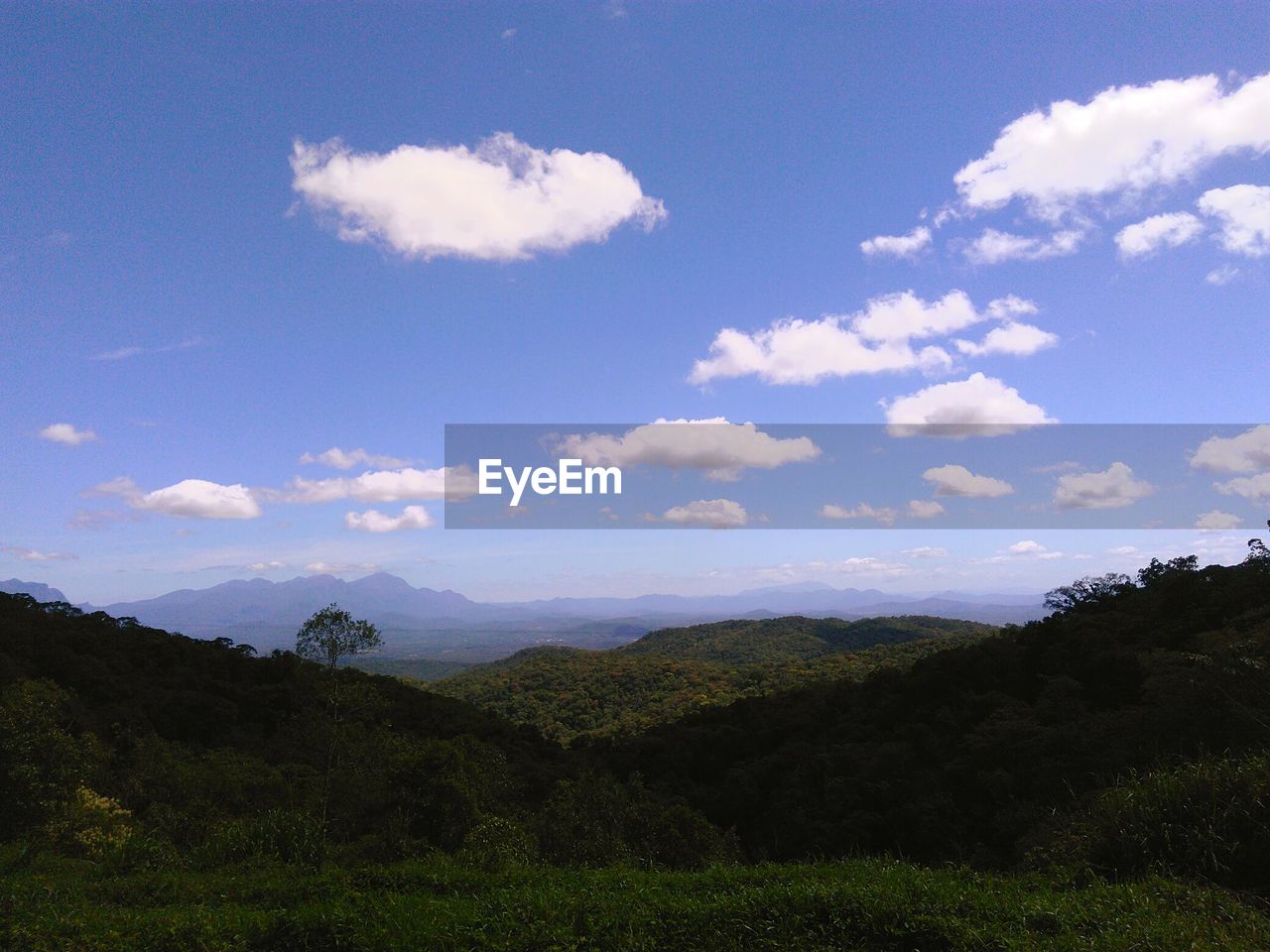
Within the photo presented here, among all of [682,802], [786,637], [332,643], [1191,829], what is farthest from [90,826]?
[786,637]

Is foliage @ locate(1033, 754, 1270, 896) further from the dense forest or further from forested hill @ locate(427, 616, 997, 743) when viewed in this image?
forested hill @ locate(427, 616, 997, 743)

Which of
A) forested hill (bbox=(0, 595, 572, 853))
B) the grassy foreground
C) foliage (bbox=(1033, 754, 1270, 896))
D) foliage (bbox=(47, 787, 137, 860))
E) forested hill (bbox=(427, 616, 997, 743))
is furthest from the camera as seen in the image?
forested hill (bbox=(427, 616, 997, 743))

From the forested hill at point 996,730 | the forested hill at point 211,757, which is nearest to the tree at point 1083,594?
the forested hill at point 996,730

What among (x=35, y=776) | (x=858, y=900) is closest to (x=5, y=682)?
(x=35, y=776)

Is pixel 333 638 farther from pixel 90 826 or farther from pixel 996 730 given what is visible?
pixel 996 730

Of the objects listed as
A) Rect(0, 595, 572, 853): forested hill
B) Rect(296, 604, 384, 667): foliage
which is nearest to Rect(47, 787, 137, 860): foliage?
Rect(0, 595, 572, 853): forested hill

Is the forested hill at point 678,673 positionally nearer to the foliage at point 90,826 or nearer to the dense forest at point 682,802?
the dense forest at point 682,802
